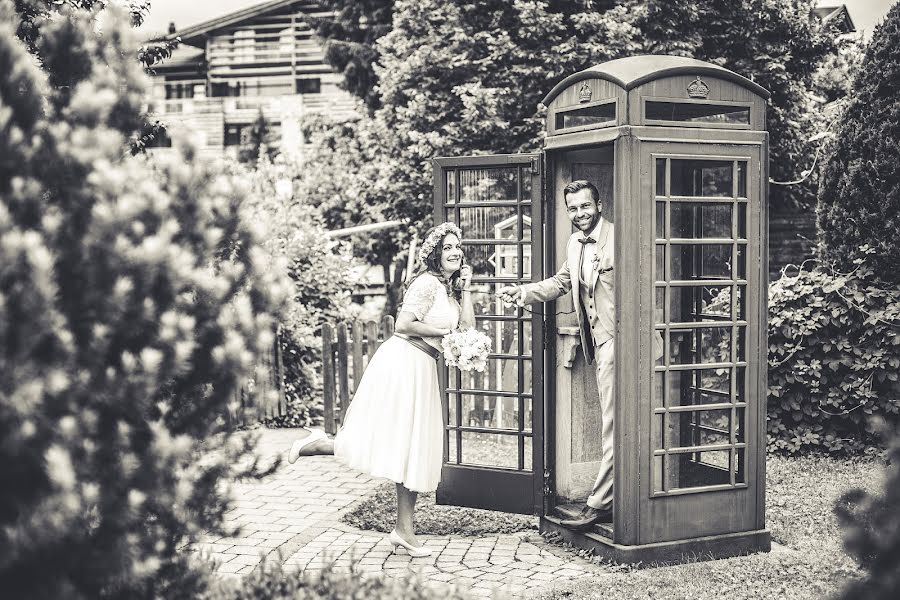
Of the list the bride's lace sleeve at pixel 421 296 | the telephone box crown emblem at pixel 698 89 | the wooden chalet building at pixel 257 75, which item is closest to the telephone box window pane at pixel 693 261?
the telephone box crown emblem at pixel 698 89

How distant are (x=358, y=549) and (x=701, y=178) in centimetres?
371

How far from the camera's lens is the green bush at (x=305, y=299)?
12.5 metres

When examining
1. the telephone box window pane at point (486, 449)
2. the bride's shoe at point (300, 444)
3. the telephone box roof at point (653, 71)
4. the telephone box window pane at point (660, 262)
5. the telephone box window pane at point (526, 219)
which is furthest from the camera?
the bride's shoe at point (300, 444)

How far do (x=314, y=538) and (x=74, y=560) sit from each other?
4.19 metres

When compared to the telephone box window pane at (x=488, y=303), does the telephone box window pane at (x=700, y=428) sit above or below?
below

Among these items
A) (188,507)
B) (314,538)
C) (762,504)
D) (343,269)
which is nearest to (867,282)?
(762,504)

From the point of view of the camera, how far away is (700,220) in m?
6.54

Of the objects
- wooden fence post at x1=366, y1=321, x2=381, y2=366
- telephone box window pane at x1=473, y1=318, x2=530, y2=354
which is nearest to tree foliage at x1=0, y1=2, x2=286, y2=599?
telephone box window pane at x1=473, y1=318, x2=530, y2=354

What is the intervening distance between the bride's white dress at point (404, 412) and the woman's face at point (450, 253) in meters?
0.14

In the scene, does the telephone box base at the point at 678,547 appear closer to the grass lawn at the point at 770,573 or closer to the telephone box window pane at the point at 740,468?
the grass lawn at the point at 770,573

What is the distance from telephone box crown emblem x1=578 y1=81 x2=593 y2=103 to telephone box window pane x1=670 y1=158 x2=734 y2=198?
73 centimetres

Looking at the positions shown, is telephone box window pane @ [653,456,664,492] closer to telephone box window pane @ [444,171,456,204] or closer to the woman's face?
the woman's face

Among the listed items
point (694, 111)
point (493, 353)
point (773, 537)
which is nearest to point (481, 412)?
point (493, 353)

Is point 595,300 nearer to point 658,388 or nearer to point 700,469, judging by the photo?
point 658,388
